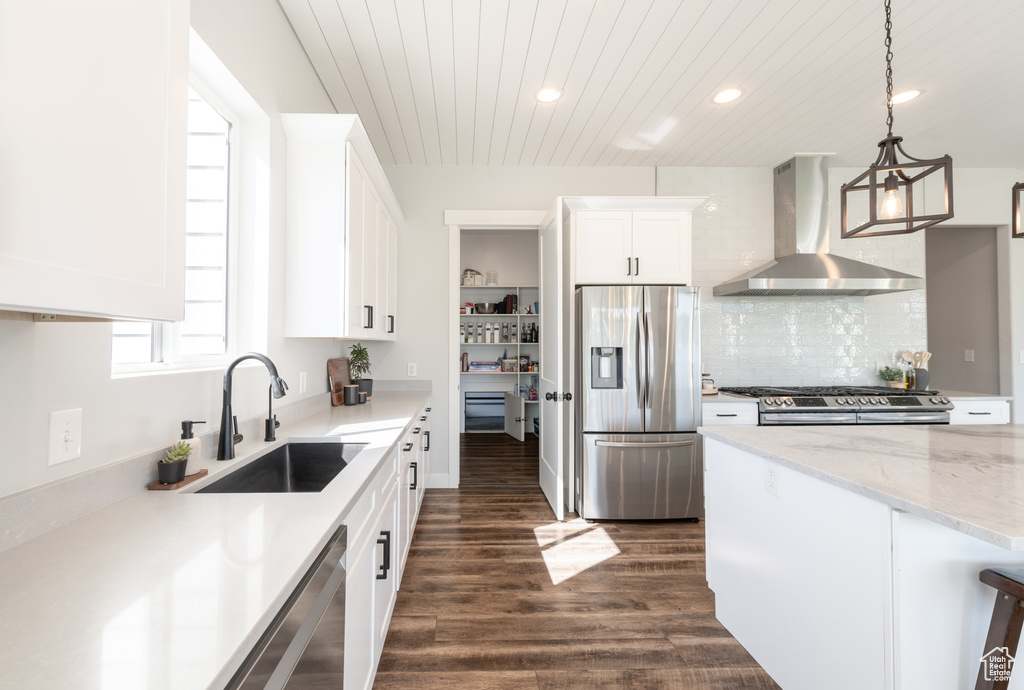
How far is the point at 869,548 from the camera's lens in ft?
4.02

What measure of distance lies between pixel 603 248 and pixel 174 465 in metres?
2.84

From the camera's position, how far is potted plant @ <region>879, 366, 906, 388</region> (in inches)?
156

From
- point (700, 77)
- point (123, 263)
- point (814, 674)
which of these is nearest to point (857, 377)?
point (700, 77)

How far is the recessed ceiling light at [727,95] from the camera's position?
2.91 meters

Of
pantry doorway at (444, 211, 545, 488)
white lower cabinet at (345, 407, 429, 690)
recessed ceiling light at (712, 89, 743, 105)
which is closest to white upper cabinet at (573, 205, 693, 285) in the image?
recessed ceiling light at (712, 89, 743, 105)

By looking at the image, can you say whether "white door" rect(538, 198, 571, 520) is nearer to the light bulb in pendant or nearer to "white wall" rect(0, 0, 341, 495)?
"white wall" rect(0, 0, 341, 495)

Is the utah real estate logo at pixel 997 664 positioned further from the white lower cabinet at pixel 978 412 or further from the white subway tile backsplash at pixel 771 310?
the white lower cabinet at pixel 978 412

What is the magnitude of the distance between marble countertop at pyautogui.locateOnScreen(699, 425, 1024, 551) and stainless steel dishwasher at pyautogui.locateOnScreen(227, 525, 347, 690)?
1289 millimetres

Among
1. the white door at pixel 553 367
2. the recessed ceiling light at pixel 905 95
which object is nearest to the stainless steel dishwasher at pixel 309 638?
the white door at pixel 553 367

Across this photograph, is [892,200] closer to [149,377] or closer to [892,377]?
[149,377]

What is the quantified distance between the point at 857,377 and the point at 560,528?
2958 mm

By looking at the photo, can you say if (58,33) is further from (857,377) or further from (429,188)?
(857,377)

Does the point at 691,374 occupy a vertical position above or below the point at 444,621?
above

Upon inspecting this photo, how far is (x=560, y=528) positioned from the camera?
3141 millimetres
